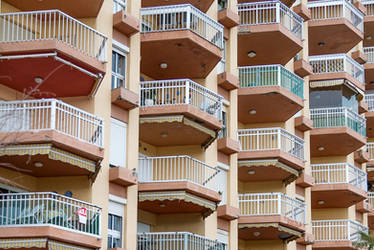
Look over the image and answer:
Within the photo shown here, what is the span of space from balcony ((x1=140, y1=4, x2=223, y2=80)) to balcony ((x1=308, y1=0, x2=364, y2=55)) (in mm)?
13331

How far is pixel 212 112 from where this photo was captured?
38125 millimetres

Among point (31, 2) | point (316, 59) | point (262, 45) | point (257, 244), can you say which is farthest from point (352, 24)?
point (31, 2)

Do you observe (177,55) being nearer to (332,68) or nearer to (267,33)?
(267,33)

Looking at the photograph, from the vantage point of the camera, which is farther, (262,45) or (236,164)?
(262,45)

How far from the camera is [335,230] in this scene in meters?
49.9

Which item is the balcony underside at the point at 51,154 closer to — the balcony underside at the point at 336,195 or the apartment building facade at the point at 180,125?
the apartment building facade at the point at 180,125

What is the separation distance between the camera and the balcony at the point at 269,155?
1690 inches

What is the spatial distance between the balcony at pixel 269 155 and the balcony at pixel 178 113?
15.9 ft

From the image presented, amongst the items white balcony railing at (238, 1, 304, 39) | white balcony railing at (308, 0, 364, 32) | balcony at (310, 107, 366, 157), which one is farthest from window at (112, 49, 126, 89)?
white balcony railing at (308, 0, 364, 32)

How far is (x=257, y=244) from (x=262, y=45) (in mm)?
9397

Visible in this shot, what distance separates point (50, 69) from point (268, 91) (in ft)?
47.6

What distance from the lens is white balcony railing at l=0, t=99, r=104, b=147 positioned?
95.9 feet

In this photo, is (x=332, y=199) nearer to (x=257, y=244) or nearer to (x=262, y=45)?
(x=257, y=244)

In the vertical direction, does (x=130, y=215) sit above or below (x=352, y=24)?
below
